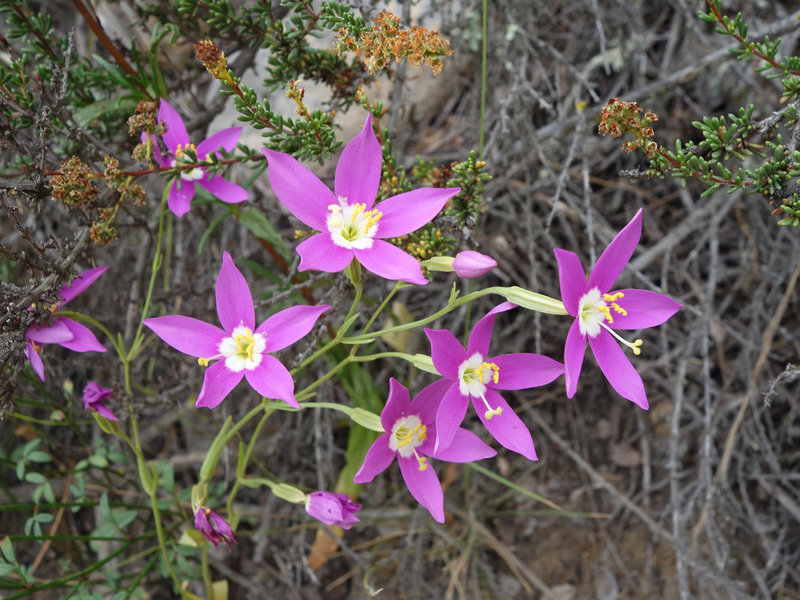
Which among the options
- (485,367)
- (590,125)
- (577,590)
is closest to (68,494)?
(485,367)

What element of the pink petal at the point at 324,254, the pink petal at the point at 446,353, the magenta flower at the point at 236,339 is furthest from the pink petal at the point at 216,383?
the pink petal at the point at 446,353

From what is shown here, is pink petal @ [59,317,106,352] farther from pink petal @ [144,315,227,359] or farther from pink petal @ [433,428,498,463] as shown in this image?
pink petal @ [433,428,498,463]

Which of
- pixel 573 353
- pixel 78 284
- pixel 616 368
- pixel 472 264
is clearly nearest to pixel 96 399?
pixel 78 284

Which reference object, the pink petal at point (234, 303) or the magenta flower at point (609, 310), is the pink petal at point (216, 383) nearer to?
the pink petal at point (234, 303)

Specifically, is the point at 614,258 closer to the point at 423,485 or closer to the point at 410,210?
the point at 410,210

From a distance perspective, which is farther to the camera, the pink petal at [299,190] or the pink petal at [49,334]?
the pink petal at [49,334]

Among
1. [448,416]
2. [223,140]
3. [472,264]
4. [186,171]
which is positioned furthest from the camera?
[223,140]

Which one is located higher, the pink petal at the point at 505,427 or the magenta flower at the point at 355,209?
the magenta flower at the point at 355,209
